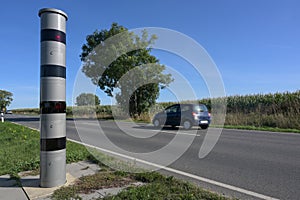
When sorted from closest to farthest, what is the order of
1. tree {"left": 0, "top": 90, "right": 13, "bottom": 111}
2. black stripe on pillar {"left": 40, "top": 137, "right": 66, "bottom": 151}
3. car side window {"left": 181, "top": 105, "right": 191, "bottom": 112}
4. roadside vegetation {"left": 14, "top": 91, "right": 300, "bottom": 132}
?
1. black stripe on pillar {"left": 40, "top": 137, "right": 66, "bottom": 151}
2. car side window {"left": 181, "top": 105, "right": 191, "bottom": 112}
3. roadside vegetation {"left": 14, "top": 91, "right": 300, "bottom": 132}
4. tree {"left": 0, "top": 90, "right": 13, "bottom": 111}

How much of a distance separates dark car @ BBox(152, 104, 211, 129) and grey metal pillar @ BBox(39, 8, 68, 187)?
33.9 feet

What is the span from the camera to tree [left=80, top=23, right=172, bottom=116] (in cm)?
2748

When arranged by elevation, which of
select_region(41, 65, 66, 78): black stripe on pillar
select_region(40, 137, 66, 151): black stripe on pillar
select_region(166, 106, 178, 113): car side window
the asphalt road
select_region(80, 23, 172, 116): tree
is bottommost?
the asphalt road

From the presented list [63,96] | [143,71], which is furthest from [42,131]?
[143,71]

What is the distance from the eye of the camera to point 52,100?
3.33 meters

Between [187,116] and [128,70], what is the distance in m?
15.9

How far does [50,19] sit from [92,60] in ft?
93.0

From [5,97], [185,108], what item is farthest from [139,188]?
[5,97]

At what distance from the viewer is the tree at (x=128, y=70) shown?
27.5 metres

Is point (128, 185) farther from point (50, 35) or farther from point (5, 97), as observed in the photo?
point (5, 97)

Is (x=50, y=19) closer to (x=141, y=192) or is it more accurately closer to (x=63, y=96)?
(x=63, y=96)

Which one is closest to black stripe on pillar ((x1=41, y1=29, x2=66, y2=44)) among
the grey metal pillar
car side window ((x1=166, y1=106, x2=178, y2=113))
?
the grey metal pillar

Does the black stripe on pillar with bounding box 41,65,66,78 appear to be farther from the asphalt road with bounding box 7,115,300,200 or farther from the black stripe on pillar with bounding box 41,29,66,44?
the asphalt road with bounding box 7,115,300,200

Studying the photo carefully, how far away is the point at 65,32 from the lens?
361cm
